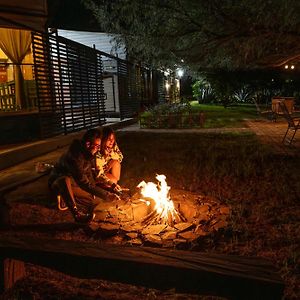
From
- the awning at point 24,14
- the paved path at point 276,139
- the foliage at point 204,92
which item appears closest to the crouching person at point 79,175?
the paved path at point 276,139

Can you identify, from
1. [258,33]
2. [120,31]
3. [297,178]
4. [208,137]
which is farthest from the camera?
[208,137]

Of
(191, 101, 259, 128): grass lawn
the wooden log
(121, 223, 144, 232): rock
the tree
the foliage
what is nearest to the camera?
the wooden log

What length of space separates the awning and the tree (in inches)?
83.2

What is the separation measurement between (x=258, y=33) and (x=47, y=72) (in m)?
6.17

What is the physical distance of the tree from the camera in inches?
304

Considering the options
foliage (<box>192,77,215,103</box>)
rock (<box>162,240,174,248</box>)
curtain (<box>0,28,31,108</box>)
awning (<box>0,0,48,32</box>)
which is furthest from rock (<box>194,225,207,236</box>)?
foliage (<box>192,77,215,103</box>)

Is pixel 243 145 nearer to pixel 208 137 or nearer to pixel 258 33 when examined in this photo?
pixel 208 137

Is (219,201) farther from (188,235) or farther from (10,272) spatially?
(10,272)

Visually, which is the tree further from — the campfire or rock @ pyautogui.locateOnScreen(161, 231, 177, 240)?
rock @ pyautogui.locateOnScreen(161, 231, 177, 240)

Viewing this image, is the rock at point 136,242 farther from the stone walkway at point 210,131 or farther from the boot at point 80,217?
the stone walkway at point 210,131

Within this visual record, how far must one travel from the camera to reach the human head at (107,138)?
5543mm

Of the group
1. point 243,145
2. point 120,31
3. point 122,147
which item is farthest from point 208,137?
point 120,31

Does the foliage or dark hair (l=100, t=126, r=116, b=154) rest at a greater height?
the foliage

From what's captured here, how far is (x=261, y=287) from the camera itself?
2521 mm
